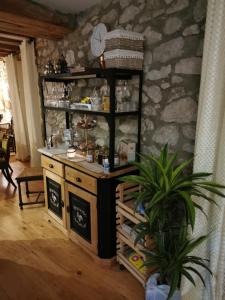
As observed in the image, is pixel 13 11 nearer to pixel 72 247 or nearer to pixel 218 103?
pixel 218 103

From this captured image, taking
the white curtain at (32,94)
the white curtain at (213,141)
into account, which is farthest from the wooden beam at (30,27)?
the white curtain at (213,141)

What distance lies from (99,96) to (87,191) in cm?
88

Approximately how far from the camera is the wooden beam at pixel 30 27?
2260mm

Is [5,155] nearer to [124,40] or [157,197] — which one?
[124,40]

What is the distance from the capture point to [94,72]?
1.87m

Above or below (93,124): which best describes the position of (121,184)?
below

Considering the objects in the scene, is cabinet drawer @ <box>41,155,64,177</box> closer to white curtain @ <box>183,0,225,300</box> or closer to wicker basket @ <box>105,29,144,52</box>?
wicker basket @ <box>105,29,144,52</box>

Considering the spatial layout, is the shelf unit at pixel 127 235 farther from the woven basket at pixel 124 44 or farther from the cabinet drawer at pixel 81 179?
the woven basket at pixel 124 44

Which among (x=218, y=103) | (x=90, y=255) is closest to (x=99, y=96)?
(x=218, y=103)

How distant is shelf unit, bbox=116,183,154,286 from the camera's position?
1.74 m

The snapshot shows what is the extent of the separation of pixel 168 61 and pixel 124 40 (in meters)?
0.38

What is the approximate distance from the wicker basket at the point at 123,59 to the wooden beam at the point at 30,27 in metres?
1.05

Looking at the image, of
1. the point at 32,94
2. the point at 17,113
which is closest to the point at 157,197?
the point at 32,94

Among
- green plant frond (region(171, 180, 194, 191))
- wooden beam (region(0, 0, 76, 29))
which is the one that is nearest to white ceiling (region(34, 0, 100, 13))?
wooden beam (region(0, 0, 76, 29))
